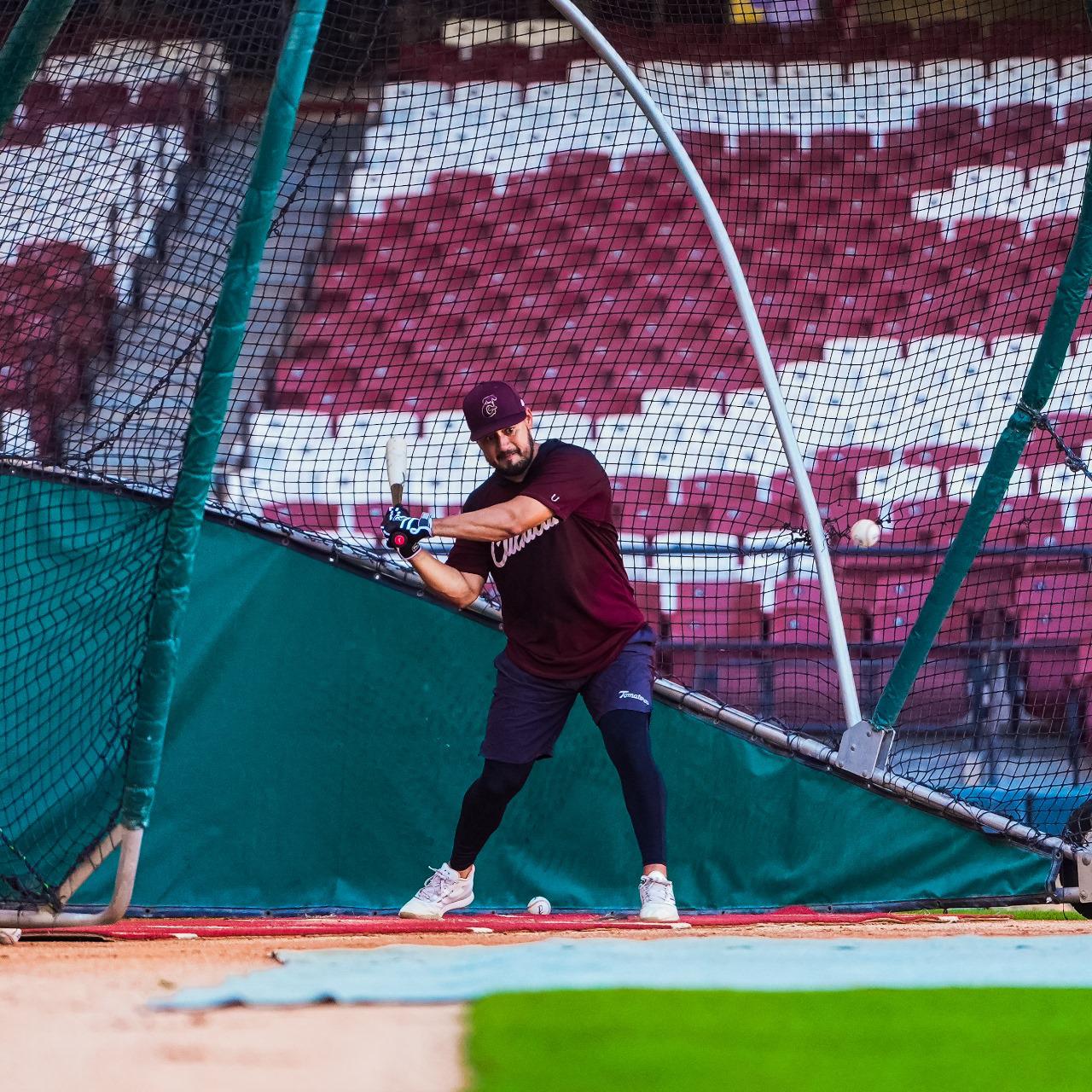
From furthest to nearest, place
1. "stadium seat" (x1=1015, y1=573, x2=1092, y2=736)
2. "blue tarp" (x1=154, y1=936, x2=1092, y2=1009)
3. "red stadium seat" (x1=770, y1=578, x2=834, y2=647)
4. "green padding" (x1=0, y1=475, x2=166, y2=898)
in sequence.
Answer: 1. "red stadium seat" (x1=770, y1=578, x2=834, y2=647)
2. "stadium seat" (x1=1015, y1=573, x2=1092, y2=736)
3. "green padding" (x1=0, y1=475, x2=166, y2=898)
4. "blue tarp" (x1=154, y1=936, x2=1092, y2=1009)

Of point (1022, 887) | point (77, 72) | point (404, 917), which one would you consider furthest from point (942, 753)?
point (77, 72)

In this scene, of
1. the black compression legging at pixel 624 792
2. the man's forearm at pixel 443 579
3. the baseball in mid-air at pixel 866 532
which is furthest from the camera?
the baseball in mid-air at pixel 866 532

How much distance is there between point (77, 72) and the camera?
15.4 ft

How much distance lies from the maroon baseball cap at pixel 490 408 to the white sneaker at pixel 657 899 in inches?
48.1

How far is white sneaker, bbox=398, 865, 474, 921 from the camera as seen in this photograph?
147 inches

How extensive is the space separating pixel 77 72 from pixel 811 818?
11.5 feet

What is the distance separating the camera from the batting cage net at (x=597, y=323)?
14.0ft

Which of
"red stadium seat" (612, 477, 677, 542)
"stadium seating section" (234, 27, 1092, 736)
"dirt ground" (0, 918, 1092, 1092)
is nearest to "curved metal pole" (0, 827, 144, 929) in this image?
"dirt ground" (0, 918, 1092, 1092)

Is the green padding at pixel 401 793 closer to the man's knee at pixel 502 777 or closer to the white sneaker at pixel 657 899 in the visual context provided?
the man's knee at pixel 502 777

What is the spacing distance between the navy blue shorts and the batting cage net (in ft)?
3.14

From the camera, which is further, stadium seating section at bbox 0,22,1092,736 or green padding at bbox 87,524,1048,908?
stadium seating section at bbox 0,22,1092,736

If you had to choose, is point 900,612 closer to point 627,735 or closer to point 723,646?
point 723,646

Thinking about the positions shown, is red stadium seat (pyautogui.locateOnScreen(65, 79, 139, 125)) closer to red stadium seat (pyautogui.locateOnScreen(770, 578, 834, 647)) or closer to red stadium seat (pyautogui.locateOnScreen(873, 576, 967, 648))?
red stadium seat (pyautogui.locateOnScreen(770, 578, 834, 647))

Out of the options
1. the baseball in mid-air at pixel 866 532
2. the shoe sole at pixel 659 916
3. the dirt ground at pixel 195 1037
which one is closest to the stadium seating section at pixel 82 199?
the shoe sole at pixel 659 916
